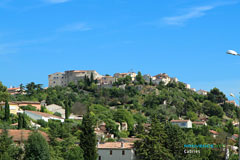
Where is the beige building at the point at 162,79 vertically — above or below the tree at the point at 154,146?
Answer: above

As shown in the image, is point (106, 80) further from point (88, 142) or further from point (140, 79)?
point (88, 142)

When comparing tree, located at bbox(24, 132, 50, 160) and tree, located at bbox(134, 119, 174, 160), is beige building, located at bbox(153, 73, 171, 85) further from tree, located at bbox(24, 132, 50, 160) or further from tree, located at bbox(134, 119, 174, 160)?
tree, located at bbox(24, 132, 50, 160)

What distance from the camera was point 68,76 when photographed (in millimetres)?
184750

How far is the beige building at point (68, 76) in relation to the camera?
182m

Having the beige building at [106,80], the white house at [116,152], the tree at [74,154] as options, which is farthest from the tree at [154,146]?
the beige building at [106,80]

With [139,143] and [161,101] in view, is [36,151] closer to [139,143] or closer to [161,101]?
[139,143]

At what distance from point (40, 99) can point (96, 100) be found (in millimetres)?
19211

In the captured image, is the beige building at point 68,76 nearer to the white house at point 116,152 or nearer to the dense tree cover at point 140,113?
the dense tree cover at point 140,113

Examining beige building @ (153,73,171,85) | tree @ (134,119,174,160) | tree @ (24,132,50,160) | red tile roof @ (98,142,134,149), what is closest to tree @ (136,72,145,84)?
beige building @ (153,73,171,85)

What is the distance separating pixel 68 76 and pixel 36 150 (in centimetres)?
13507

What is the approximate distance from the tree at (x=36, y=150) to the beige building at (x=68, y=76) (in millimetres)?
127538

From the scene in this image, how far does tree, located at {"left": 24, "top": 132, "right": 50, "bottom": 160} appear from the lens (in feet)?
165

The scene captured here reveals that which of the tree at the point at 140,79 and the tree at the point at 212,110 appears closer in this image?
the tree at the point at 212,110

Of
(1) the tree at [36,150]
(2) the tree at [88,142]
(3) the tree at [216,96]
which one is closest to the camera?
(1) the tree at [36,150]
